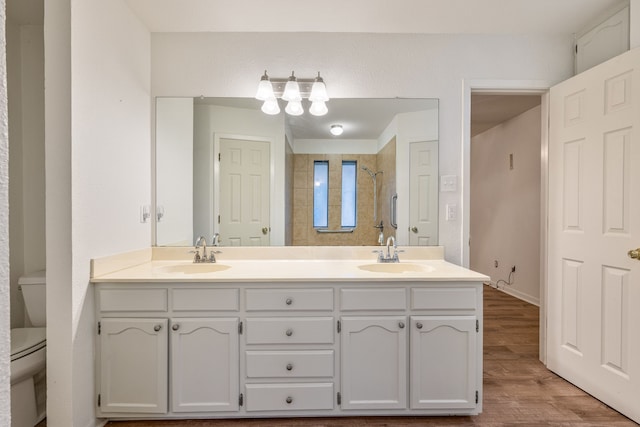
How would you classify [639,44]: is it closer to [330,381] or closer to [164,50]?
[330,381]

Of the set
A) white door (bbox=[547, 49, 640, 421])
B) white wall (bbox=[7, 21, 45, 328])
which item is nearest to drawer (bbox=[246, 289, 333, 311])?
white wall (bbox=[7, 21, 45, 328])

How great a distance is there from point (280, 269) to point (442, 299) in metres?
0.89

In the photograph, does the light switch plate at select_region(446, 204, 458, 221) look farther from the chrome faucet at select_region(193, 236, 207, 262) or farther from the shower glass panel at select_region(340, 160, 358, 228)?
the chrome faucet at select_region(193, 236, 207, 262)

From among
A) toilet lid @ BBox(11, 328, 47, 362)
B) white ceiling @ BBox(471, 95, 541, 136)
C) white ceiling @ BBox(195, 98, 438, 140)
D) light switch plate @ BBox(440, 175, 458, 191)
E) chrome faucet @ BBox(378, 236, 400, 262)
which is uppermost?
white ceiling @ BBox(471, 95, 541, 136)

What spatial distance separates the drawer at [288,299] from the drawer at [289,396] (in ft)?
1.32

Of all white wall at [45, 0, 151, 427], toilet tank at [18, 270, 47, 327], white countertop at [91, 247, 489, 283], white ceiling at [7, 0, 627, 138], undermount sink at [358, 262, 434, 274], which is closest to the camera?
white wall at [45, 0, 151, 427]

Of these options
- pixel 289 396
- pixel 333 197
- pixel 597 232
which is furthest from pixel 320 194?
pixel 597 232

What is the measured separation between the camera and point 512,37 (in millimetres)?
2246

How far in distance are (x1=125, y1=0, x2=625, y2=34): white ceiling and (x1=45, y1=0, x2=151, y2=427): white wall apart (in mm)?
369

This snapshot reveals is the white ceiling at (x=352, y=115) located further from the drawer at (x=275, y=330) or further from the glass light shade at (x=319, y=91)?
the drawer at (x=275, y=330)

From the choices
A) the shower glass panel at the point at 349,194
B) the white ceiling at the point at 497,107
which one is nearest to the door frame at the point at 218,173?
the shower glass panel at the point at 349,194

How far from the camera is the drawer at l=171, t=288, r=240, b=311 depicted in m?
1.66

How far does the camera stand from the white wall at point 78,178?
1.49 m

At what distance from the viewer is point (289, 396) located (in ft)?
5.46
